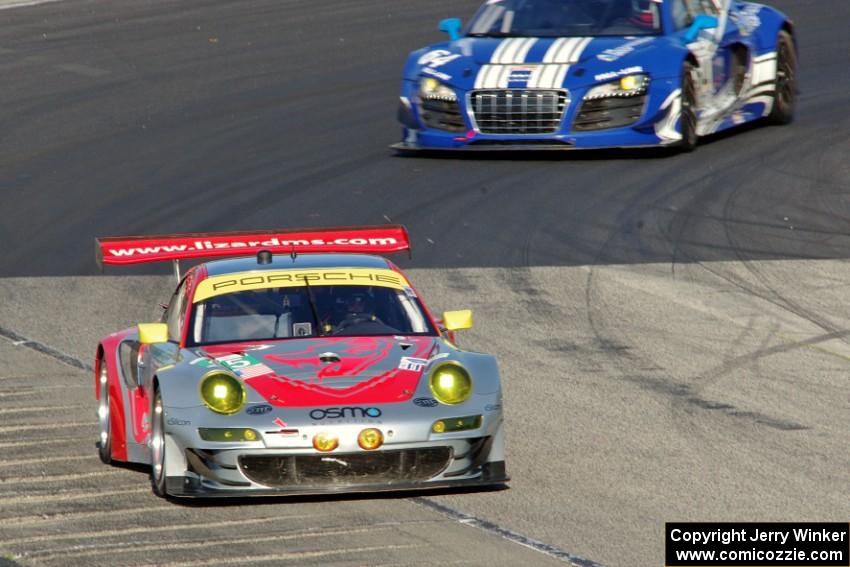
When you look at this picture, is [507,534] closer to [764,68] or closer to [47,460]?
[47,460]

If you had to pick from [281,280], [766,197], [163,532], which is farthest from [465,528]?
[766,197]

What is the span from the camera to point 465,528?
25.0 feet

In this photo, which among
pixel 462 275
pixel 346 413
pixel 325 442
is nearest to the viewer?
pixel 325 442

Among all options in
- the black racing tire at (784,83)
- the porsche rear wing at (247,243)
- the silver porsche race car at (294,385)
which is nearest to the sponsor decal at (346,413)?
the silver porsche race car at (294,385)

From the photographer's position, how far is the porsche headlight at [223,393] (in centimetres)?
803

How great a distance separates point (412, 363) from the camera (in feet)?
27.7

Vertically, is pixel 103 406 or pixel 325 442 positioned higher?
pixel 325 442

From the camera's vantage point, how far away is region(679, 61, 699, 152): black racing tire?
52.6 ft

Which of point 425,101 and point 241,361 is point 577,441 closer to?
point 241,361

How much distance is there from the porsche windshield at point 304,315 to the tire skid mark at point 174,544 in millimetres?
1573

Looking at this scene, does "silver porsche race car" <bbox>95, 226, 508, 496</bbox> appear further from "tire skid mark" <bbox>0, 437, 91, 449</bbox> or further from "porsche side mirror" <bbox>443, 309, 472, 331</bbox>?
"tire skid mark" <bbox>0, 437, 91, 449</bbox>

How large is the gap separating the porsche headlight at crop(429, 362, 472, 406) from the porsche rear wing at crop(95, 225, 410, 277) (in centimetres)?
153

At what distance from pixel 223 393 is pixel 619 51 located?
8.67 m

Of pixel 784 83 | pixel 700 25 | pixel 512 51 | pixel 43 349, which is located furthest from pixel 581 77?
pixel 43 349
